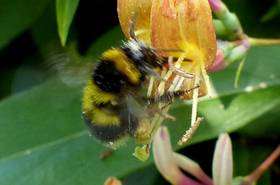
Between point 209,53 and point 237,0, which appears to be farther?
point 237,0

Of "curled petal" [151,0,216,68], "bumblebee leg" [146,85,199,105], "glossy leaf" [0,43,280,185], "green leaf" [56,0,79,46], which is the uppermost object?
"curled petal" [151,0,216,68]

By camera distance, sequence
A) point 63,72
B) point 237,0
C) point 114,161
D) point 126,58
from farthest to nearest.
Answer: point 237,0 < point 114,161 < point 63,72 < point 126,58

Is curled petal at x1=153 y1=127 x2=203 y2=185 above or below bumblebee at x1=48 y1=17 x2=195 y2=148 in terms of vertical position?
below

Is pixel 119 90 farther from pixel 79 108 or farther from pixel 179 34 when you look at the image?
pixel 79 108

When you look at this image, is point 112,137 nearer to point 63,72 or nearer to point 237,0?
point 63,72

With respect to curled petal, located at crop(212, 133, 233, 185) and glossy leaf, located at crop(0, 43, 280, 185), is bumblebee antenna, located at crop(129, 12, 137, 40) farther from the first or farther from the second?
glossy leaf, located at crop(0, 43, 280, 185)

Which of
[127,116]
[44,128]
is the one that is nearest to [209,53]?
[127,116]

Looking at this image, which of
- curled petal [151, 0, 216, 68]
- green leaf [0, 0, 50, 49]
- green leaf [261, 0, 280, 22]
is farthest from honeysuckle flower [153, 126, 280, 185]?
green leaf [0, 0, 50, 49]

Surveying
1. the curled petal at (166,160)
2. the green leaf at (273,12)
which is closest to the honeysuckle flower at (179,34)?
the curled petal at (166,160)
